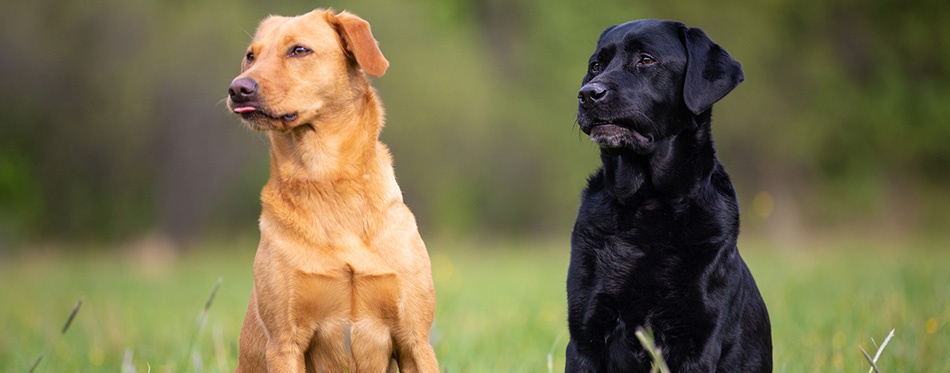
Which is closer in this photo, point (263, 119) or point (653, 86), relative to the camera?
point (263, 119)

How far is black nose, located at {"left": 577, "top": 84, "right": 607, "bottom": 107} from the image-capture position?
3.35m

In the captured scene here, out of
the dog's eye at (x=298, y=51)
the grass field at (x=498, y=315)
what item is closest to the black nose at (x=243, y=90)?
the dog's eye at (x=298, y=51)

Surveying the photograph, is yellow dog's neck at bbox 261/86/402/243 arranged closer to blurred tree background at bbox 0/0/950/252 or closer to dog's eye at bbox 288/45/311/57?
dog's eye at bbox 288/45/311/57

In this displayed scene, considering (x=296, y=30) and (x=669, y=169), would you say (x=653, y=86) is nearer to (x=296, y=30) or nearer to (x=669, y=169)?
(x=669, y=169)

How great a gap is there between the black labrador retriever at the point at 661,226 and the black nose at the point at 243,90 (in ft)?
4.49

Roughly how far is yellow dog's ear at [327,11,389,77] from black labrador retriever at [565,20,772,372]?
89cm

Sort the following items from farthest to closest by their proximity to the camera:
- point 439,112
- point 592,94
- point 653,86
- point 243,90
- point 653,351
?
point 439,112
point 653,86
point 592,94
point 243,90
point 653,351

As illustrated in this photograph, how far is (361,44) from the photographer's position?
3.48 metres

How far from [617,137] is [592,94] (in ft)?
0.72

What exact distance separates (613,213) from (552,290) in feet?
20.8

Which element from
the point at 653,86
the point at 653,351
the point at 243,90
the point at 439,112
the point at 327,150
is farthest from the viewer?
the point at 439,112

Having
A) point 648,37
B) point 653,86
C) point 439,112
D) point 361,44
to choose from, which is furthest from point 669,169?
point 439,112

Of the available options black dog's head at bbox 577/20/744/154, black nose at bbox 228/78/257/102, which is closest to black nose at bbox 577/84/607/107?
black dog's head at bbox 577/20/744/154

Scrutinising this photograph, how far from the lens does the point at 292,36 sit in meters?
3.52
